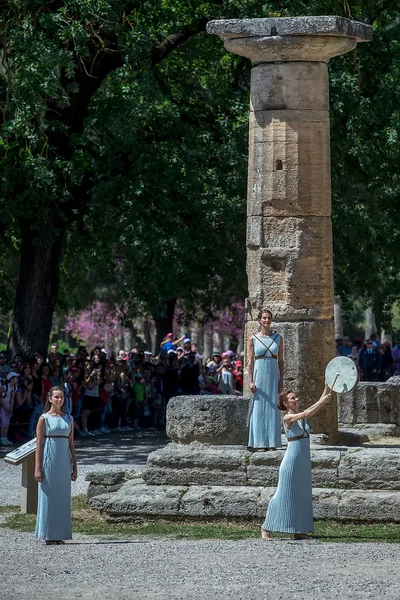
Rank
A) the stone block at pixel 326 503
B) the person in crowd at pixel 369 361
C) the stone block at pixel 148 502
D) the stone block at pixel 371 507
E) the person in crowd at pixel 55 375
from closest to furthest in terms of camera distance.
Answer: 1. the stone block at pixel 371 507
2. the stone block at pixel 326 503
3. the stone block at pixel 148 502
4. the person in crowd at pixel 55 375
5. the person in crowd at pixel 369 361

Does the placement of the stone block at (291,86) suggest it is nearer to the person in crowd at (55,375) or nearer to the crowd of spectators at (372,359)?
the person in crowd at (55,375)

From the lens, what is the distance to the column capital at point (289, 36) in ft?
50.9

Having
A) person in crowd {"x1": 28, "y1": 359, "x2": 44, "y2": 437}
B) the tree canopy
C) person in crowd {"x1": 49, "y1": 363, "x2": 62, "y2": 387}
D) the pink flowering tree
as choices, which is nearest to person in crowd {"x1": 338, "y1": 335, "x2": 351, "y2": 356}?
the tree canopy

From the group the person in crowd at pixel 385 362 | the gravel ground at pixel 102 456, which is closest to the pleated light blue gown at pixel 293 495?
the gravel ground at pixel 102 456

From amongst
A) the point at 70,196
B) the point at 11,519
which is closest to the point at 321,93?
the point at 11,519

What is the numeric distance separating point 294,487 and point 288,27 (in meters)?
5.59

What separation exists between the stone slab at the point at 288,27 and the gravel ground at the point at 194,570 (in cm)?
608

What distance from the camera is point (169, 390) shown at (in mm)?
28234

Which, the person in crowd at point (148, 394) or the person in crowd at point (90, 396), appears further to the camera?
the person in crowd at point (148, 394)

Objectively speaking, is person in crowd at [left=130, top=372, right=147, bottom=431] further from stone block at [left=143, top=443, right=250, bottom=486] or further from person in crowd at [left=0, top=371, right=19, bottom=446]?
stone block at [left=143, top=443, right=250, bottom=486]

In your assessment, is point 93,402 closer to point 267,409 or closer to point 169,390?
point 169,390

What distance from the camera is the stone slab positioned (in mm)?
15477

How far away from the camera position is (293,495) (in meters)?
13.0

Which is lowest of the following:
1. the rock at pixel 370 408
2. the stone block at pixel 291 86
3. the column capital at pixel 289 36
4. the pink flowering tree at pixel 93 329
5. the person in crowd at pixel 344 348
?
the rock at pixel 370 408
